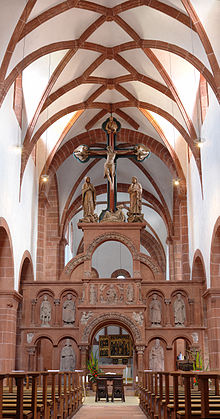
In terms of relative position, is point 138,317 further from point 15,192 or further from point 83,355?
point 15,192

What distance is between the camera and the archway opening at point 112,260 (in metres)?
34.8

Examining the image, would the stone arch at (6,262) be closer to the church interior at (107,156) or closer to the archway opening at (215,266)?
the church interior at (107,156)

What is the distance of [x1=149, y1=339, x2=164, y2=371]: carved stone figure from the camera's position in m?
22.4

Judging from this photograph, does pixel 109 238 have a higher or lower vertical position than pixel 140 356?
higher

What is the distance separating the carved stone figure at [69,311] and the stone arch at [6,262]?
280 cm

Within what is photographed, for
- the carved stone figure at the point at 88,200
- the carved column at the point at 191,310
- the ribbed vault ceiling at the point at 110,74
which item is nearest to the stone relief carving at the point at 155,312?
the carved column at the point at 191,310

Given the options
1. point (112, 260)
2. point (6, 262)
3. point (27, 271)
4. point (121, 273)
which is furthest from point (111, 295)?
point (112, 260)

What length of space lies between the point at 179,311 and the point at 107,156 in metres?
6.11

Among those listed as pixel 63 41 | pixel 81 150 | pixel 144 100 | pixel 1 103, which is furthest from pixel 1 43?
pixel 144 100

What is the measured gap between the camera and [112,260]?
3516 cm

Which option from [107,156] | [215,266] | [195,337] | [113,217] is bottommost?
[195,337]

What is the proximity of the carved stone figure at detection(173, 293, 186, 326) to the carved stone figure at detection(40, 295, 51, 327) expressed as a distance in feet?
14.1

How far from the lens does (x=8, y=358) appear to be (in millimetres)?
15320

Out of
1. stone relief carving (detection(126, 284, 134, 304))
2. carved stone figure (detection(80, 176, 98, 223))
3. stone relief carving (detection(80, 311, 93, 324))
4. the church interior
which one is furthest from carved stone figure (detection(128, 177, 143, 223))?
stone relief carving (detection(80, 311, 93, 324))
